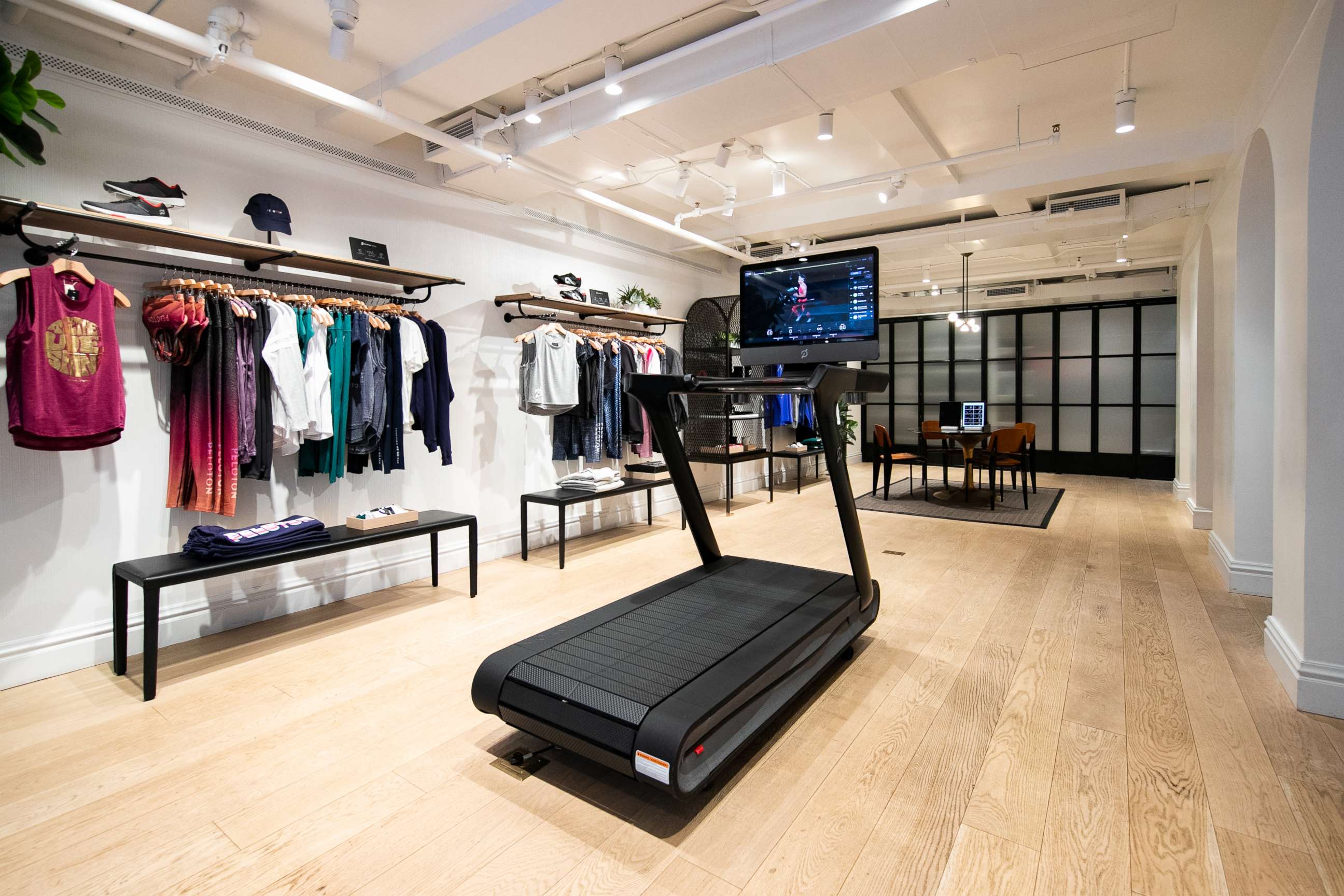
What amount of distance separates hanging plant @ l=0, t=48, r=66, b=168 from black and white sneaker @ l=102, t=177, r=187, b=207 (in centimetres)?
69

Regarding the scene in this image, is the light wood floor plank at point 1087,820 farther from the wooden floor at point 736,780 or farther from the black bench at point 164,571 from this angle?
the black bench at point 164,571

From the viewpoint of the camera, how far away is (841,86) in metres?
3.36

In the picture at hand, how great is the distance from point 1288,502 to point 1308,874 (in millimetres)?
1730

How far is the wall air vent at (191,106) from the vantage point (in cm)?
297

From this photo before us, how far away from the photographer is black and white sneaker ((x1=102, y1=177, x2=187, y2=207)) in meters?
2.94

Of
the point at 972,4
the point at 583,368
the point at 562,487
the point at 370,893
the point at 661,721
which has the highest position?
the point at 972,4

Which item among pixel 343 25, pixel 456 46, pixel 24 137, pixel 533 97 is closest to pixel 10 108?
pixel 24 137

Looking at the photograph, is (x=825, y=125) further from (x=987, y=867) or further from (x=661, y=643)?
(x=987, y=867)

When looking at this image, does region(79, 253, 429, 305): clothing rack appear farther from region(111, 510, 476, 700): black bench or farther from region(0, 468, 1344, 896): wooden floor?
region(0, 468, 1344, 896): wooden floor

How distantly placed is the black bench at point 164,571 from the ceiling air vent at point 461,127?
8.08ft

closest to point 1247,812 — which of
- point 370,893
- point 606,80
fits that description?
point 370,893

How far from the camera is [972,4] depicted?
272cm

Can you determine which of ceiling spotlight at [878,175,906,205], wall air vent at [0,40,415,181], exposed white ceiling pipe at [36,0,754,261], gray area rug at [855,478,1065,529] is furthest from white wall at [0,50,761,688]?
gray area rug at [855,478,1065,529]

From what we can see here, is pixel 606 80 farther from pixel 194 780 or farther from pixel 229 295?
pixel 194 780
